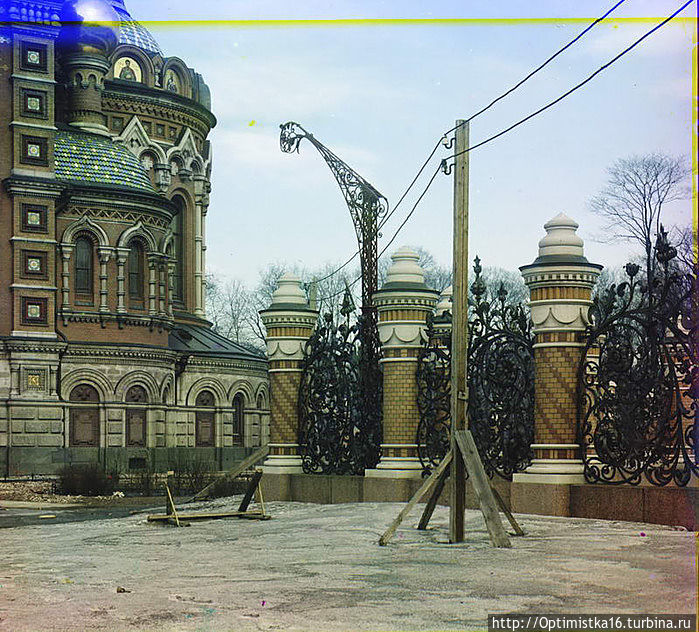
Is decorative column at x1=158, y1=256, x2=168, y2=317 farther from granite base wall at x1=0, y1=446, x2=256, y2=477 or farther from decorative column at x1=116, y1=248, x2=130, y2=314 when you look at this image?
granite base wall at x1=0, y1=446, x2=256, y2=477

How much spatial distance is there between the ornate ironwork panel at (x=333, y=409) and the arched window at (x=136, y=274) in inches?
928

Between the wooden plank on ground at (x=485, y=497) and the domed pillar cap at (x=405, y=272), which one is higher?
the domed pillar cap at (x=405, y=272)

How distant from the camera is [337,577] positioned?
32.6 feet

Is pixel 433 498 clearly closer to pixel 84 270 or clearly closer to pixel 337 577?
pixel 337 577

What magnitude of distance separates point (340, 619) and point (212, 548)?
201 inches

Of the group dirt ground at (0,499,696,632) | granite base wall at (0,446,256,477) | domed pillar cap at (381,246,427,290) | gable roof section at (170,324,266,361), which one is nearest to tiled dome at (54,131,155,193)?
gable roof section at (170,324,266,361)

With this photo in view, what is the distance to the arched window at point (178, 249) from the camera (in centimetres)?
5075

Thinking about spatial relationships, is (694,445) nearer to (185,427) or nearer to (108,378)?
(108,378)

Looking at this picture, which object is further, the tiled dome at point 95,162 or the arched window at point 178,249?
the arched window at point 178,249

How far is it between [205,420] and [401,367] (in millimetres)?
28535

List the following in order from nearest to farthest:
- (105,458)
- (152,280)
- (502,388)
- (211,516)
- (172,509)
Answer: (502,388) < (172,509) < (211,516) < (105,458) < (152,280)

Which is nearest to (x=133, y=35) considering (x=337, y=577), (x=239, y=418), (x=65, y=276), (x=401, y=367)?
(x=65, y=276)

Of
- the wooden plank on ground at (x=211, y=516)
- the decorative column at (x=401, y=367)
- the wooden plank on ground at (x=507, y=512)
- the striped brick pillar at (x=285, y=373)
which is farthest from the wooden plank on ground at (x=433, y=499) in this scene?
the striped brick pillar at (x=285, y=373)

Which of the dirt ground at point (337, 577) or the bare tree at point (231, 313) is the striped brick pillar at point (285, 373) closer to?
the dirt ground at point (337, 577)
